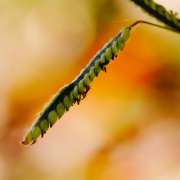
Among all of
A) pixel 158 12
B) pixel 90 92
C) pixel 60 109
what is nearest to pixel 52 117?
pixel 60 109

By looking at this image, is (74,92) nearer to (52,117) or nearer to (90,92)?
(52,117)

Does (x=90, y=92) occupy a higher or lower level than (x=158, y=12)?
higher

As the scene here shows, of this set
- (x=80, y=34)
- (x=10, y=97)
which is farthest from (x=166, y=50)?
(x=10, y=97)

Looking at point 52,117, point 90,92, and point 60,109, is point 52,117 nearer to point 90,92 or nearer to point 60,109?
point 60,109

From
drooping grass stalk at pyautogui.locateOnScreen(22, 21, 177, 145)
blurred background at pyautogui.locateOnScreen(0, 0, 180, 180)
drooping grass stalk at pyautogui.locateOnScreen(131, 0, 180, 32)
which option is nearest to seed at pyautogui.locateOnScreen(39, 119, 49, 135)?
drooping grass stalk at pyautogui.locateOnScreen(22, 21, 177, 145)

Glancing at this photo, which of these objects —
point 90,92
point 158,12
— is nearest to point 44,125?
point 158,12

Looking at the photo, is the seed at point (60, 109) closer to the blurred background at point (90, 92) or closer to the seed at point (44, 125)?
the seed at point (44, 125)

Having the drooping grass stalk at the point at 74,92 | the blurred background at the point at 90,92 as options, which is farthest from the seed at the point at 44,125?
the blurred background at the point at 90,92

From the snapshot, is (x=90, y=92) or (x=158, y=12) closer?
(x=158, y=12)

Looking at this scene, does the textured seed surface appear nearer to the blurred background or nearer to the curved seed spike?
the curved seed spike
